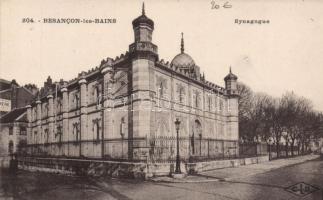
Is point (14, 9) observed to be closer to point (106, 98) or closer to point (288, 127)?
point (106, 98)

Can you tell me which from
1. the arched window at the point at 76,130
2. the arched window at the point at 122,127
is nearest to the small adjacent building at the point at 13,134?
the arched window at the point at 76,130

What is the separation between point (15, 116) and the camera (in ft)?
153

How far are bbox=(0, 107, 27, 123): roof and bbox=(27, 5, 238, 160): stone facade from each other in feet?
22.0

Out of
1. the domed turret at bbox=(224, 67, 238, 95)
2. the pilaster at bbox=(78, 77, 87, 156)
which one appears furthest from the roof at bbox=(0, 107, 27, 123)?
the domed turret at bbox=(224, 67, 238, 95)

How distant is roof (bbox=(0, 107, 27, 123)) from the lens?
44.9 meters

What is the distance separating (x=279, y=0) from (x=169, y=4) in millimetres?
4723

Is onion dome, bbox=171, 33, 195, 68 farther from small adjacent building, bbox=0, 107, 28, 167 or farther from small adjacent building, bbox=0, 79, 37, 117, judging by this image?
small adjacent building, bbox=0, 79, 37, 117

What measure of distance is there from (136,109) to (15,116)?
32.6 metres

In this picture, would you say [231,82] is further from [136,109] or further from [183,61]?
[136,109]

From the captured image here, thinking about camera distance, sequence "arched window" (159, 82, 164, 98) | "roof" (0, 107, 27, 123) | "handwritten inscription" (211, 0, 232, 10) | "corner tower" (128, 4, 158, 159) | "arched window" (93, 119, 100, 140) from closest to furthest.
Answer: "handwritten inscription" (211, 0, 232, 10) → "corner tower" (128, 4, 158, 159) → "arched window" (159, 82, 164, 98) → "arched window" (93, 119, 100, 140) → "roof" (0, 107, 27, 123)

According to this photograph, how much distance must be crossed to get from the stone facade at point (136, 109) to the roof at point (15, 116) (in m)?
6.71

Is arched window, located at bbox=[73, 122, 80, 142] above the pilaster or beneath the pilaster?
beneath

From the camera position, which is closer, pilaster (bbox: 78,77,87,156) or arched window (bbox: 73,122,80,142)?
pilaster (bbox: 78,77,87,156)

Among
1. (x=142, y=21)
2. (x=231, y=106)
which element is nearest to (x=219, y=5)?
(x=142, y=21)
